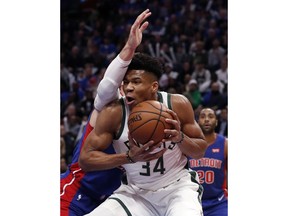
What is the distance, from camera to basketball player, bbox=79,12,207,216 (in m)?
3.31

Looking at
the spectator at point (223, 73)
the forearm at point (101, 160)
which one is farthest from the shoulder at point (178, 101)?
the spectator at point (223, 73)

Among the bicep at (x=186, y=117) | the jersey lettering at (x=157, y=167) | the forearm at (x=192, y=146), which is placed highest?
the bicep at (x=186, y=117)

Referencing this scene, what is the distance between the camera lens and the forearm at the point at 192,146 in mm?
3263

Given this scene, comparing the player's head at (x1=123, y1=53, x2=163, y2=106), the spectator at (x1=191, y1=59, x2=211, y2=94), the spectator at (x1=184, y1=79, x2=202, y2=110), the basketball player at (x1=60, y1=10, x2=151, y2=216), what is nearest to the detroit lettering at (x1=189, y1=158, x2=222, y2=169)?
the basketball player at (x1=60, y1=10, x2=151, y2=216)

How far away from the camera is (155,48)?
12.0 m

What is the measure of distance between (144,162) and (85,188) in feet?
2.71

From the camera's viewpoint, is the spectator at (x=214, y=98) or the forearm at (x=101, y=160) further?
the spectator at (x=214, y=98)

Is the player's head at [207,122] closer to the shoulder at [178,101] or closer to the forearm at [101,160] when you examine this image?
the shoulder at [178,101]

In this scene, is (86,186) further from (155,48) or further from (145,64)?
(155,48)

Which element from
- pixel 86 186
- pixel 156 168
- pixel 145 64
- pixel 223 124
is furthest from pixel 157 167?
pixel 223 124

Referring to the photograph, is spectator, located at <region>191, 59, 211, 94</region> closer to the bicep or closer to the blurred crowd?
the blurred crowd

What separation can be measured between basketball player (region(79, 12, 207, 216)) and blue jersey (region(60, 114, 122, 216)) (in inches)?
15.2

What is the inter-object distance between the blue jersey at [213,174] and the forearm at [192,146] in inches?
66.7

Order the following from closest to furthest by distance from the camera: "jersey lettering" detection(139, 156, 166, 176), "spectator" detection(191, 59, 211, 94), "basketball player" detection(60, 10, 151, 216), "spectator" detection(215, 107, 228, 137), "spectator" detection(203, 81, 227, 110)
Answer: "jersey lettering" detection(139, 156, 166, 176) < "basketball player" detection(60, 10, 151, 216) < "spectator" detection(215, 107, 228, 137) < "spectator" detection(203, 81, 227, 110) < "spectator" detection(191, 59, 211, 94)
